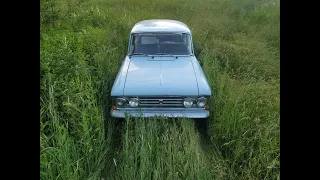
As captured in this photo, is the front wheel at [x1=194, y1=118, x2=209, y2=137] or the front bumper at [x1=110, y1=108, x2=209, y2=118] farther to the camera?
the front wheel at [x1=194, y1=118, x2=209, y2=137]

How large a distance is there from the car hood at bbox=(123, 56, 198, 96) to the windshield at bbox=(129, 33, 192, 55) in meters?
0.17

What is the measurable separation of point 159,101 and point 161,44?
4.56 feet

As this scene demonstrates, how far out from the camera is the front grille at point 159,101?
11.0 ft

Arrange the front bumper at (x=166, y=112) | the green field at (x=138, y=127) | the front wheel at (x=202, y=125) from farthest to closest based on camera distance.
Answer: the front wheel at (x=202, y=125) < the front bumper at (x=166, y=112) < the green field at (x=138, y=127)

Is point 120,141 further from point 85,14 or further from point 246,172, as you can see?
point 85,14

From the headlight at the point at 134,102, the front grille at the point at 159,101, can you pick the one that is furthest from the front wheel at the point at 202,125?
the headlight at the point at 134,102

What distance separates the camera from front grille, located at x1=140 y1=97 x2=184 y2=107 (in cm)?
335

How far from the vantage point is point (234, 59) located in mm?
5430

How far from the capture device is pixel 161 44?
4.45 meters

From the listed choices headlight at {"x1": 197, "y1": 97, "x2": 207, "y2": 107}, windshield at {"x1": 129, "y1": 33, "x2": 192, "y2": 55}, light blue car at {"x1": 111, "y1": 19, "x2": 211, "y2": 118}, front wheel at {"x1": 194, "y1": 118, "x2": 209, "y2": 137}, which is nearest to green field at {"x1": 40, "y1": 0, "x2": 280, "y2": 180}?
front wheel at {"x1": 194, "y1": 118, "x2": 209, "y2": 137}

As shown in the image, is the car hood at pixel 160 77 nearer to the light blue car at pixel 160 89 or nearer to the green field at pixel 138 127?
the light blue car at pixel 160 89

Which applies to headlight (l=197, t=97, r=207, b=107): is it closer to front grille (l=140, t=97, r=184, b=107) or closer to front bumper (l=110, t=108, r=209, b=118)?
front bumper (l=110, t=108, r=209, b=118)

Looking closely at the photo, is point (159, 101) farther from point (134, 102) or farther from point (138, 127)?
point (138, 127)

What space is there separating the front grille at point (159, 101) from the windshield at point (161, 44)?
124 cm
